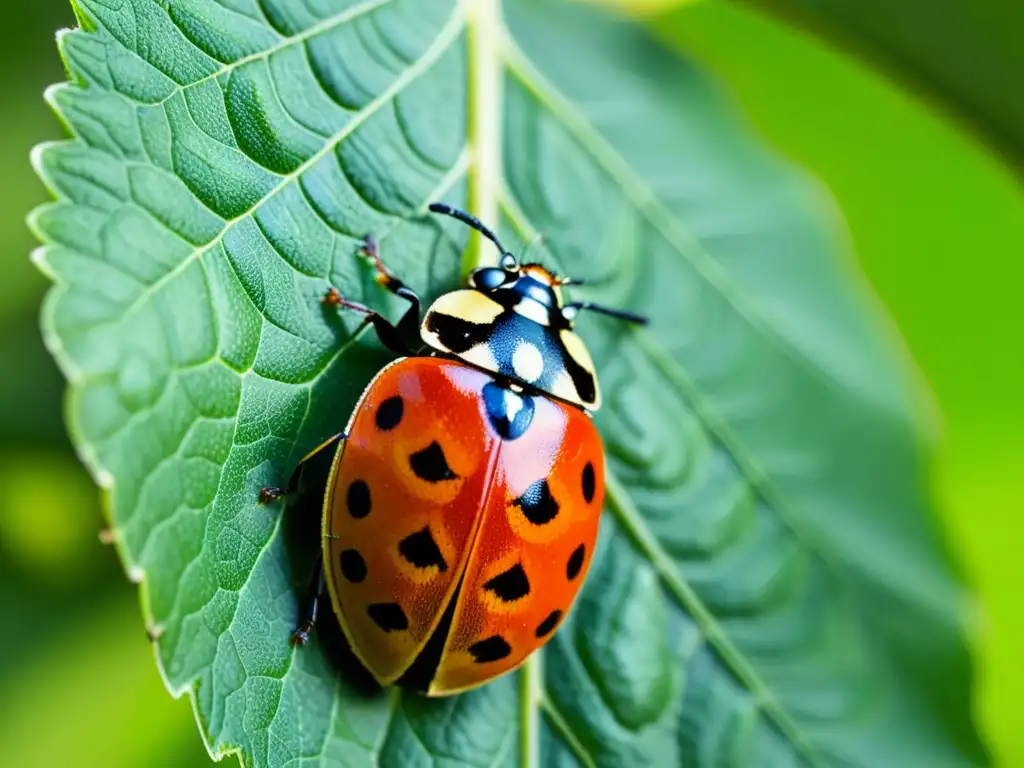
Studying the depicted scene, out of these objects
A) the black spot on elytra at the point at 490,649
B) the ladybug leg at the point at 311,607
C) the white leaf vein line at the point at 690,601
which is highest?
the ladybug leg at the point at 311,607

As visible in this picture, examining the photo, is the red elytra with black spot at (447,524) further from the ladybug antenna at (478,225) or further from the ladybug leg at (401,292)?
the ladybug antenna at (478,225)

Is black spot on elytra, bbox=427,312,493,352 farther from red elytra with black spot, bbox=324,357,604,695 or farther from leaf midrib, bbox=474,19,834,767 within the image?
leaf midrib, bbox=474,19,834,767

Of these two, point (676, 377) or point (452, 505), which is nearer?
point (452, 505)

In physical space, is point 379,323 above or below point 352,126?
below

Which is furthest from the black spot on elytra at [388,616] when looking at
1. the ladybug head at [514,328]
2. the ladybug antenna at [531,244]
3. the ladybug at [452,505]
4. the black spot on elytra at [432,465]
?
the ladybug antenna at [531,244]

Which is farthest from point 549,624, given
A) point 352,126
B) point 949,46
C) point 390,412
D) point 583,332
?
point 949,46

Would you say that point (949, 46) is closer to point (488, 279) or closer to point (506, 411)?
point (488, 279)
